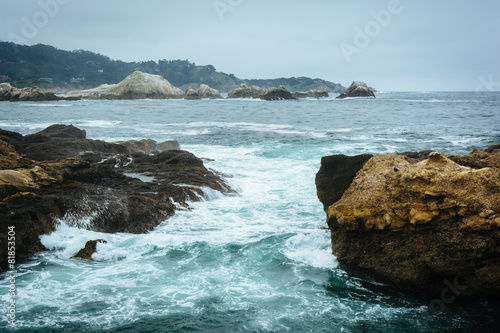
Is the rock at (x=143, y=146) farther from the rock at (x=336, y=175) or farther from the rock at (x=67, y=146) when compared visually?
the rock at (x=336, y=175)

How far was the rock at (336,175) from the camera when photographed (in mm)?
7598

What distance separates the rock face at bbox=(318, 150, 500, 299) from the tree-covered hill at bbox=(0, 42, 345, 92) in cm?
11170

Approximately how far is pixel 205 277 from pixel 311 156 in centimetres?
1177

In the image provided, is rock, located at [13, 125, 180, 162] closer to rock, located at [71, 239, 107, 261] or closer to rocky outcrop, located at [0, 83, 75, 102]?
rock, located at [71, 239, 107, 261]

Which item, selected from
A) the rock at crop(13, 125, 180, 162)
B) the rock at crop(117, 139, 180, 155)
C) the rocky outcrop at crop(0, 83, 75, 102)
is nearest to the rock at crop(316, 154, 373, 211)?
the rock at crop(13, 125, 180, 162)

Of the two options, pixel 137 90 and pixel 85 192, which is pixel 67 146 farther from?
pixel 137 90

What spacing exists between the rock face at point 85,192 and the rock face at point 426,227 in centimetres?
412

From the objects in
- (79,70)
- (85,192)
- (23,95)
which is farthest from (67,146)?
(79,70)

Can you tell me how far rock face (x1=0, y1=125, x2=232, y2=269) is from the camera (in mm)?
6551

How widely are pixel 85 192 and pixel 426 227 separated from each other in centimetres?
634

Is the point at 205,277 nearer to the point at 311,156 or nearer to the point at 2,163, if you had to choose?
the point at 2,163

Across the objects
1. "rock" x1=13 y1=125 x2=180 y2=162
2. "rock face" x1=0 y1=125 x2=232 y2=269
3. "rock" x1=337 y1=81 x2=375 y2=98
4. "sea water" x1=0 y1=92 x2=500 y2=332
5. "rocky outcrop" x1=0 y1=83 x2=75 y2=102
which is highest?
"rock" x1=337 y1=81 x2=375 y2=98

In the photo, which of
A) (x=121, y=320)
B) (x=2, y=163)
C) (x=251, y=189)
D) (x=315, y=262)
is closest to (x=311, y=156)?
(x=251, y=189)

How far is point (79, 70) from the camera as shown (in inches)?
6142
